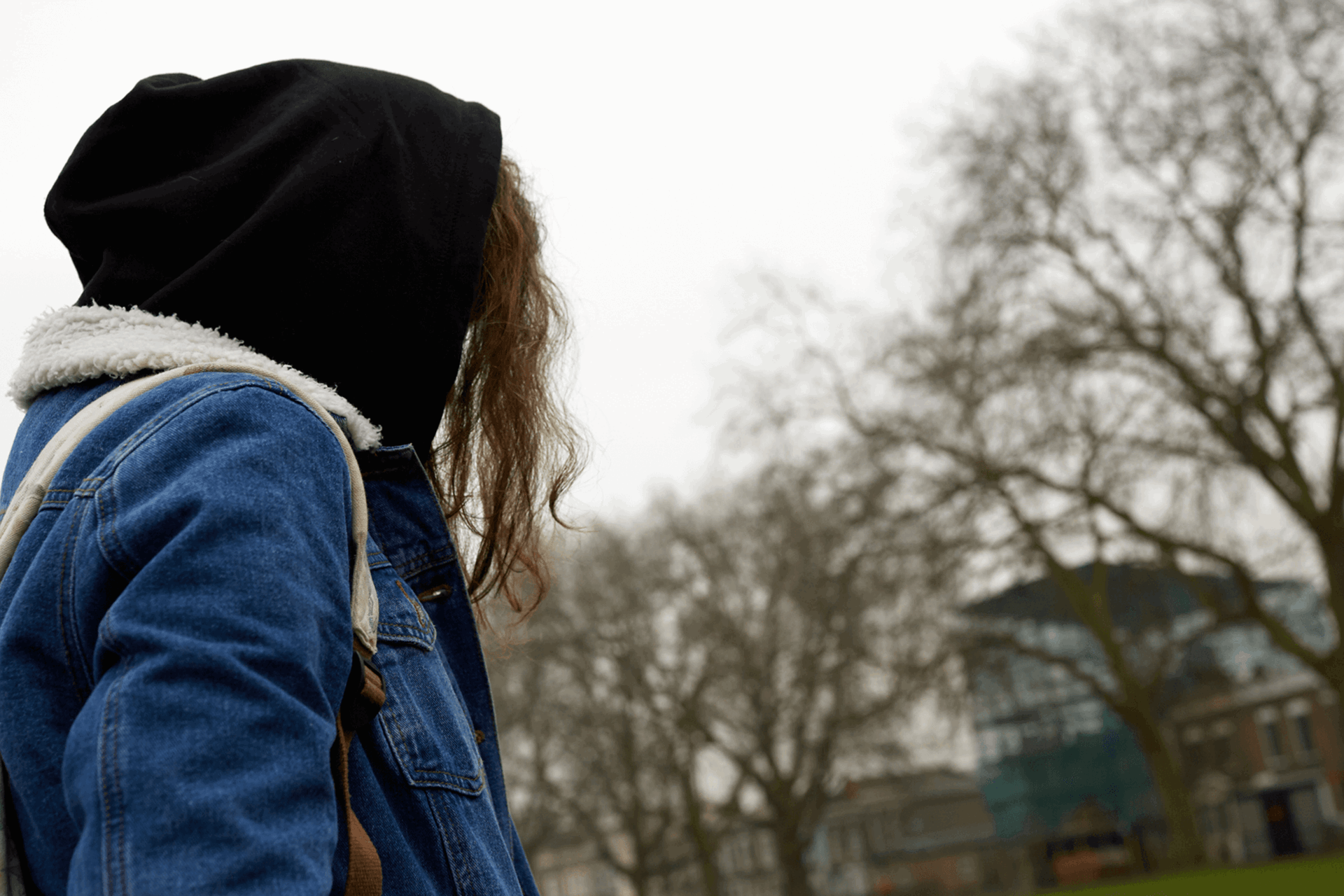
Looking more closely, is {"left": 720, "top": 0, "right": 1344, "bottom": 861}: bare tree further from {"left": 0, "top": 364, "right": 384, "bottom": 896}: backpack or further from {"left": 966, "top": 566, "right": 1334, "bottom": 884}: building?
{"left": 0, "top": 364, "right": 384, "bottom": 896}: backpack

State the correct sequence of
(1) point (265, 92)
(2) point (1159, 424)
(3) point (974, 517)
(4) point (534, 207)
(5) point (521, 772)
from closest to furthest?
1. (1) point (265, 92)
2. (4) point (534, 207)
3. (2) point (1159, 424)
4. (3) point (974, 517)
5. (5) point (521, 772)

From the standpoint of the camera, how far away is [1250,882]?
13492 millimetres

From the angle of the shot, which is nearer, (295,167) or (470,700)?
(295,167)

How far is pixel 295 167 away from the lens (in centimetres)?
125

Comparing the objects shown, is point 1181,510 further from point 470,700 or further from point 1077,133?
point 470,700

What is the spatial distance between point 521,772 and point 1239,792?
3473 centimetres

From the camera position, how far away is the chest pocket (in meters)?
1.16

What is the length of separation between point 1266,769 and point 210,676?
59.8 meters

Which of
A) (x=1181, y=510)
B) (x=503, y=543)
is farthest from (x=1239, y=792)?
(x=503, y=543)

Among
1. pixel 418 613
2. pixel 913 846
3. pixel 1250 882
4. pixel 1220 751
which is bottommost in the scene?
pixel 913 846

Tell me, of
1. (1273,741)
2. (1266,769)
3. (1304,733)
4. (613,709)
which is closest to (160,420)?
(613,709)

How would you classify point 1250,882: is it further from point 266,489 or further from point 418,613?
point 266,489

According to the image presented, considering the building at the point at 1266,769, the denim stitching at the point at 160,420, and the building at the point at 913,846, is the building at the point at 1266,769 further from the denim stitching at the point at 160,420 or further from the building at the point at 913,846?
the denim stitching at the point at 160,420

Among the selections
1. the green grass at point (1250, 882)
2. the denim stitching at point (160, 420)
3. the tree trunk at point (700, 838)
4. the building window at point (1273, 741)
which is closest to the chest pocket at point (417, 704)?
the denim stitching at point (160, 420)
